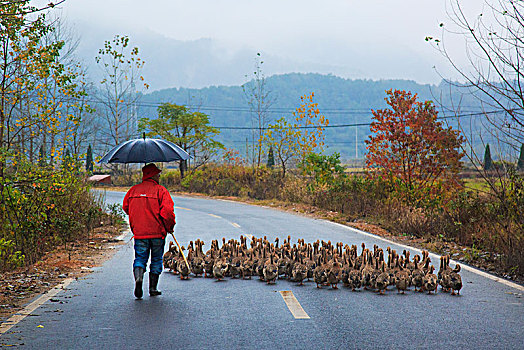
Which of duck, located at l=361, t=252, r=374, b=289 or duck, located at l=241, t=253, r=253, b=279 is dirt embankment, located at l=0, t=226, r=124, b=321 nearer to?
duck, located at l=241, t=253, r=253, b=279

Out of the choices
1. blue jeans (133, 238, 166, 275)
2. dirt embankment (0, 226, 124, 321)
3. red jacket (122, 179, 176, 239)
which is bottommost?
dirt embankment (0, 226, 124, 321)

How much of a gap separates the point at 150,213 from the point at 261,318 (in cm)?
220

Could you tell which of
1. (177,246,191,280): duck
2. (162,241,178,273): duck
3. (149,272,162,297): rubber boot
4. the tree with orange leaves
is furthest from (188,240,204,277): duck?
the tree with orange leaves

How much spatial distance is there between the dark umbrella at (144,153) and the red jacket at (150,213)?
0.39 m

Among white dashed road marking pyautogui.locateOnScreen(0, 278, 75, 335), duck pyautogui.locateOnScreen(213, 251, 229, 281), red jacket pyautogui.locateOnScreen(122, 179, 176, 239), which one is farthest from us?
duck pyautogui.locateOnScreen(213, 251, 229, 281)

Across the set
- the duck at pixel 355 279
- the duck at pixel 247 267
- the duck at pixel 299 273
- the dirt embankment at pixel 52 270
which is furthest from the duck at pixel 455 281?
the dirt embankment at pixel 52 270

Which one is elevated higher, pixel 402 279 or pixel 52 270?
pixel 402 279

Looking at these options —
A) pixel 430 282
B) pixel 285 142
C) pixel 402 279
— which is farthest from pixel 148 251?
pixel 285 142

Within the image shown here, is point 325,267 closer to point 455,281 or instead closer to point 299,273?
point 299,273

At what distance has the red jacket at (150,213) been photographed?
7.73 meters

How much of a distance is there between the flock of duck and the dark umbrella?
152cm

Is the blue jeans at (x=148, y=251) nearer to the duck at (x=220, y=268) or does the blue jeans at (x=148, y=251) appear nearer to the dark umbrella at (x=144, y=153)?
the dark umbrella at (x=144, y=153)

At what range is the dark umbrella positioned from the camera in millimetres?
8031

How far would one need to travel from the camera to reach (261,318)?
6668 millimetres
